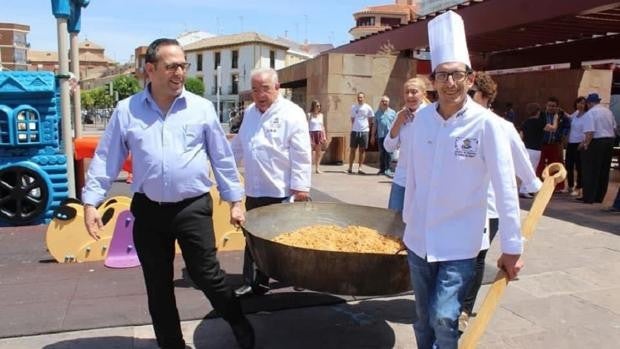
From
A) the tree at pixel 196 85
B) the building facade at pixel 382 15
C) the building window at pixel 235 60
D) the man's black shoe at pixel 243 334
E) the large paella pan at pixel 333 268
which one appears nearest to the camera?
the large paella pan at pixel 333 268

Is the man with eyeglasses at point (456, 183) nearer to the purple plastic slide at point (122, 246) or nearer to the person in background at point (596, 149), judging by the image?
the purple plastic slide at point (122, 246)

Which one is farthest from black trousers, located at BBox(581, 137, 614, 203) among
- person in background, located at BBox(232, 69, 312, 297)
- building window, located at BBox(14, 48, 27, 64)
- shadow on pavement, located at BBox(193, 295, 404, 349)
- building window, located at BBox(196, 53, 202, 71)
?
building window, located at BBox(196, 53, 202, 71)

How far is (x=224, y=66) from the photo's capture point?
86.6 meters

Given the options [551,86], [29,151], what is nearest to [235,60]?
[551,86]

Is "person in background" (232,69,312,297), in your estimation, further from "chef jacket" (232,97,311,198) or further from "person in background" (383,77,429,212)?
"person in background" (383,77,429,212)

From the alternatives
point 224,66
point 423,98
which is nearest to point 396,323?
point 423,98

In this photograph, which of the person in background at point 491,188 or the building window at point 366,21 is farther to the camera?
the building window at point 366,21

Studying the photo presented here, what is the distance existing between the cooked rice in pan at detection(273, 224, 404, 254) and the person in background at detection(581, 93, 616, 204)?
21.9ft

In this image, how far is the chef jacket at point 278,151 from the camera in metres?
4.13

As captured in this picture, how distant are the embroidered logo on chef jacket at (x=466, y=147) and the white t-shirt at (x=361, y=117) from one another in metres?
9.92

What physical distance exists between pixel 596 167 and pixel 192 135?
7949 mm

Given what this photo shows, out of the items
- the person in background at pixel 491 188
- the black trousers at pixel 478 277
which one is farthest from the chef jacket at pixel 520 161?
the black trousers at pixel 478 277

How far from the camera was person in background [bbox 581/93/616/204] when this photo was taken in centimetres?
912

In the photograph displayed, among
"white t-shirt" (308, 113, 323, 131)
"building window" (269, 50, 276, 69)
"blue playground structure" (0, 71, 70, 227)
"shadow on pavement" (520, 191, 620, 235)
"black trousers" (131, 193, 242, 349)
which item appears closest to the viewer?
"black trousers" (131, 193, 242, 349)
